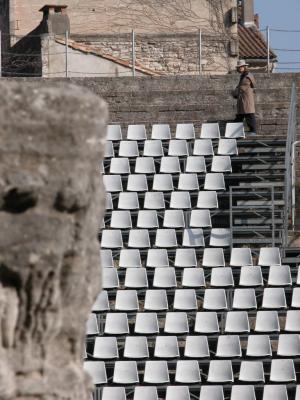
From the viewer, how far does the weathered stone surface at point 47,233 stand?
4.32 m

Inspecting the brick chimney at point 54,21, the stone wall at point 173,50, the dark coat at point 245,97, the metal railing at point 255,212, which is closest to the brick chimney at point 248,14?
the stone wall at point 173,50

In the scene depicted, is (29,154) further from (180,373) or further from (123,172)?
(123,172)

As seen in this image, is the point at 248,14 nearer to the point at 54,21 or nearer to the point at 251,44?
the point at 251,44

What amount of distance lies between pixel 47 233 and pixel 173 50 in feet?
81.2

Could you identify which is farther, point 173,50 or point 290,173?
point 173,50

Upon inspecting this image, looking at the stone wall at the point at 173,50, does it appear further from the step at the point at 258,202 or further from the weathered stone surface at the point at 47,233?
the weathered stone surface at the point at 47,233

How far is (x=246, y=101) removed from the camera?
21969mm

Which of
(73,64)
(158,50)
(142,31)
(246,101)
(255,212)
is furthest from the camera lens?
(142,31)

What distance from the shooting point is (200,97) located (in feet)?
77.7

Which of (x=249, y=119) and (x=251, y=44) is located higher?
(x=251, y=44)

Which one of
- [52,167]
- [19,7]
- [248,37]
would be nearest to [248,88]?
[19,7]

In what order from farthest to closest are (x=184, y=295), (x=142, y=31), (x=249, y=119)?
(x=142, y=31) < (x=249, y=119) < (x=184, y=295)

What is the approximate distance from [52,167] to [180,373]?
13152 mm

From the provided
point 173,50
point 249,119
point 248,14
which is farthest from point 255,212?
point 248,14
